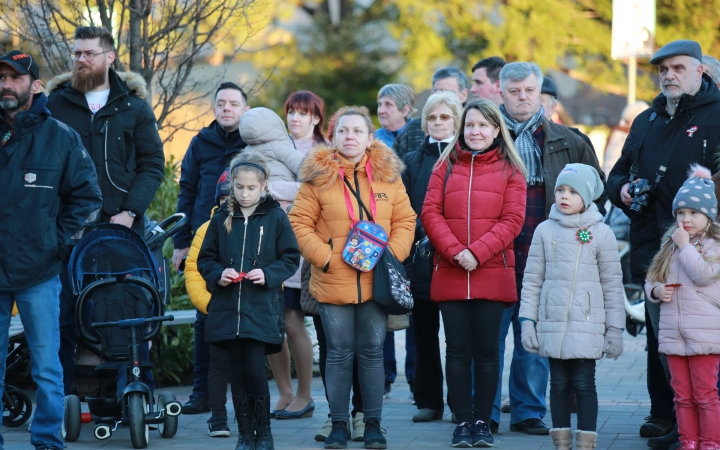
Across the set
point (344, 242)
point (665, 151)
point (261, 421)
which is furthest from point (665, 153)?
point (261, 421)

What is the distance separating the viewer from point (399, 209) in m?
6.64

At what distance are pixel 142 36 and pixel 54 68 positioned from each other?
0.81 metres

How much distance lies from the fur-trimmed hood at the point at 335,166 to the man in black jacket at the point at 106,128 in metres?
1.29

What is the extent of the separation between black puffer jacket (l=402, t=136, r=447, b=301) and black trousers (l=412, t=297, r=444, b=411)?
199mm

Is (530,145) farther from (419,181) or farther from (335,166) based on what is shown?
(335,166)

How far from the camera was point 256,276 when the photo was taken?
19.9 feet

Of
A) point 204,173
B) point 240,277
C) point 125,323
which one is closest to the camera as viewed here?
point 240,277

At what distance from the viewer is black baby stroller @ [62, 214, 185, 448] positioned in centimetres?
654

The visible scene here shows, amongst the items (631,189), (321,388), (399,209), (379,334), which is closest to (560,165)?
(631,189)

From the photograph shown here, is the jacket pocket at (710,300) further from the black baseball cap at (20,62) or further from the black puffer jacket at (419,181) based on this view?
the black baseball cap at (20,62)

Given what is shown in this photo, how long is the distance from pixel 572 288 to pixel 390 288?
1.08 meters

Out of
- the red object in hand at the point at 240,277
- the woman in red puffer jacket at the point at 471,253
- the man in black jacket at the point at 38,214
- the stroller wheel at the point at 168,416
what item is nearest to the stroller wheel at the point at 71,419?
the stroller wheel at the point at 168,416

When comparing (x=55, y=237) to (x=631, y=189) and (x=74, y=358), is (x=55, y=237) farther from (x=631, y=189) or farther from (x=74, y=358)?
(x=631, y=189)

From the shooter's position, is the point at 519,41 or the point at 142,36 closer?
the point at 142,36
